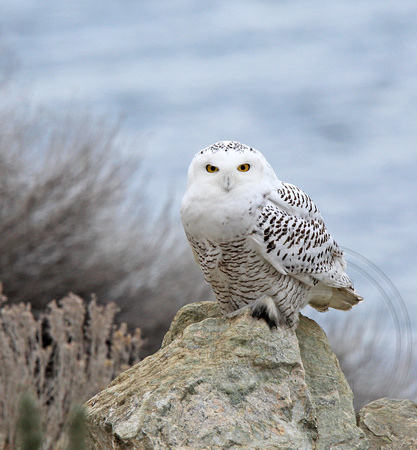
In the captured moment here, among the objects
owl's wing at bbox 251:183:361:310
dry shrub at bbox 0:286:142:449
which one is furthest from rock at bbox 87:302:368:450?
dry shrub at bbox 0:286:142:449

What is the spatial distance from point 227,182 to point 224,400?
109 cm

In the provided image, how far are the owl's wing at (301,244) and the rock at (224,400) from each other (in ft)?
1.23

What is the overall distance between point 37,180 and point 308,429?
1015 cm

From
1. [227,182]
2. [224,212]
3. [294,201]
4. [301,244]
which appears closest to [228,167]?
[227,182]

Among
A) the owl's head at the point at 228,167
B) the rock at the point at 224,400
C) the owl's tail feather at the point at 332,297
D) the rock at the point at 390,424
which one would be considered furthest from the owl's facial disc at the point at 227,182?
the rock at the point at 390,424

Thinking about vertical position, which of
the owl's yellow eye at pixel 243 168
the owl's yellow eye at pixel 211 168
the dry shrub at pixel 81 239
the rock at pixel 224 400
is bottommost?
the rock at pixel 224 400

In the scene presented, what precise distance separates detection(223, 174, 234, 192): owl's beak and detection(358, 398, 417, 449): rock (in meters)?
1.91

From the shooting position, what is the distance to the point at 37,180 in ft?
41.6

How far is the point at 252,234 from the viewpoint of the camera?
3.49 meters

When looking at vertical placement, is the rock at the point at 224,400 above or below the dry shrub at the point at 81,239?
below

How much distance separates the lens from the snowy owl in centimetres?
346

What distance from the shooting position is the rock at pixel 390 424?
4.19 m

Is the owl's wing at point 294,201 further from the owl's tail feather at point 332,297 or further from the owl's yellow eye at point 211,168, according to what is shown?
the owl's tail feather at point 332,297

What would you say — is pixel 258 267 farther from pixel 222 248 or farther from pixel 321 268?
pixel 321 268
